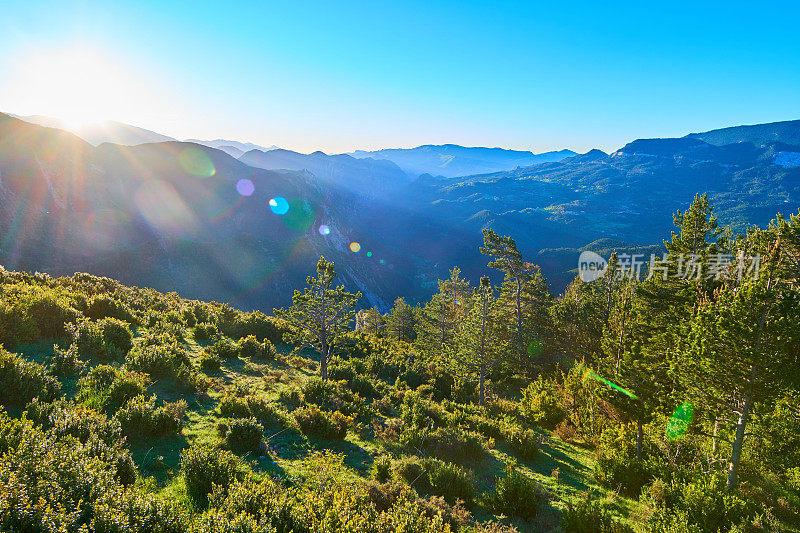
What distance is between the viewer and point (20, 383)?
872 cm

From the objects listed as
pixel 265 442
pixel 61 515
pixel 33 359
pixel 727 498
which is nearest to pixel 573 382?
pixel 727 498

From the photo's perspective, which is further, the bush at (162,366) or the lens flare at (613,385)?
the lens flare at (613,385)

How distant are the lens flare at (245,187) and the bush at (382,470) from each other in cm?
16972

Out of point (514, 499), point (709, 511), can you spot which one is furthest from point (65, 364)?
point (709, 511)

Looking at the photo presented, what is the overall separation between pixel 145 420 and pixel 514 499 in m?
10.7

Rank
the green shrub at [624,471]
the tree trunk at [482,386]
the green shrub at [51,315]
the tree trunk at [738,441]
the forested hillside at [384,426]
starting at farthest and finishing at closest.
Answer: the tree trunk at [482,386]
the green shrub at [624,471]
the green shrub at [51,315]
the tree trunk at [738,441]
the forested hillside at [384,426]

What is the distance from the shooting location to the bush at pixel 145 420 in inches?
357

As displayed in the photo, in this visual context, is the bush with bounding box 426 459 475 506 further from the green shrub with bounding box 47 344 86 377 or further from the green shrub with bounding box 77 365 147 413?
the green shrub with bounding box 47 344 86 377

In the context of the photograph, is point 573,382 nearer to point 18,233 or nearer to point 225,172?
point 18,233

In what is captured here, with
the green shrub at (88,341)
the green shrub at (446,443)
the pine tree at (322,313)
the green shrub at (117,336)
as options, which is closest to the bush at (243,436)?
the green shrub at (446,443)

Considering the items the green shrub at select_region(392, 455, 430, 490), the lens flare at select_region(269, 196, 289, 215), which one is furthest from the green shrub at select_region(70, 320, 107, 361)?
the lens flare at select_region(269, 196, 289, 215)

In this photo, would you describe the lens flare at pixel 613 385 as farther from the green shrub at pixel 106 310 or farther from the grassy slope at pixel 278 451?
the green shrub at pixel 106 310

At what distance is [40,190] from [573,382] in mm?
123938

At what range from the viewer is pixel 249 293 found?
118 meters
